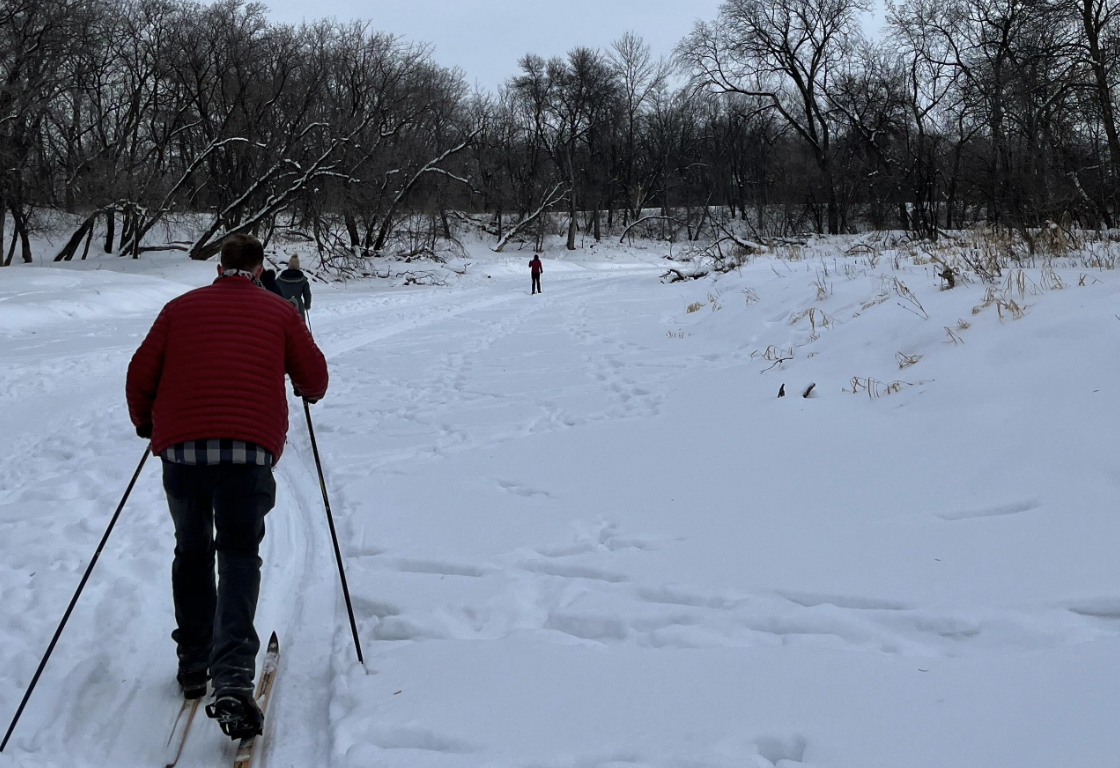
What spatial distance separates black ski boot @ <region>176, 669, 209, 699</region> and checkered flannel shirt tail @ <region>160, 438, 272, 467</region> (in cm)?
90

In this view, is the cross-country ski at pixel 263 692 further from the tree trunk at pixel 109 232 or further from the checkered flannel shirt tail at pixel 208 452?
the tree trunk at pixel 109 232

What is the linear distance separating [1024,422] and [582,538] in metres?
2.76

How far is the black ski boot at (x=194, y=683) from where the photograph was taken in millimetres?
3096

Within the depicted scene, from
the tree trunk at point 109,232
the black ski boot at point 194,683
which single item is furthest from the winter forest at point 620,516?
the tree trunk at point 109,232

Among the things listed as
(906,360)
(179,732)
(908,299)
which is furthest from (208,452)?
(908,299)

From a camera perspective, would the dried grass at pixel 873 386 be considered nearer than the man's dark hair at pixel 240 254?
No

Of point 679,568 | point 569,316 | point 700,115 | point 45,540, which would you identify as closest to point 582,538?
point 679,568

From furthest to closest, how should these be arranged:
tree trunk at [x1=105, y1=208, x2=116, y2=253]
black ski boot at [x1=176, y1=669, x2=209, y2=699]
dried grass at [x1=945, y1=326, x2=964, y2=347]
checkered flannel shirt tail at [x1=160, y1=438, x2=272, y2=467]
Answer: tree trunk at [x1=105, y1=208, x2=116, y2=253], dried grass at [x1=945, y1=326, x2=964, y2=347], black ski boot at [x1=176, y1=669, x2=209, y2=699], checkered flannel shirt tail at [x1=160, y1=438, x2=272, y2=467]

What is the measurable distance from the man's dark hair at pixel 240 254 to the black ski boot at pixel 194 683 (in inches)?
64.2

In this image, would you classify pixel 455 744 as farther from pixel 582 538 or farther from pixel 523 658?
pixel 582 538

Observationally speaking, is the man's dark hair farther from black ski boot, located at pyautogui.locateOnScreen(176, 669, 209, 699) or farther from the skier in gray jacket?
the skier in gray jacket

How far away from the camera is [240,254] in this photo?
3154 mm

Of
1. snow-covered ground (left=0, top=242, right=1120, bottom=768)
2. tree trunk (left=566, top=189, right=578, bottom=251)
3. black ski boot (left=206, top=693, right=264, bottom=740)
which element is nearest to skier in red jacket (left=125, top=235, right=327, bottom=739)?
black ski boot (left=206, top=693, right=264, bottom=740)

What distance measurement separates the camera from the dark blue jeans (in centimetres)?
289
